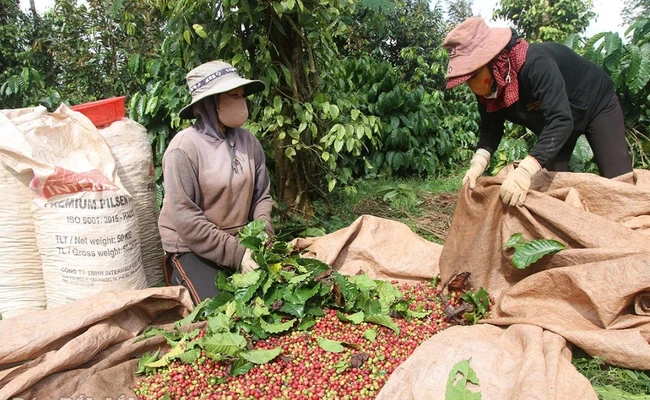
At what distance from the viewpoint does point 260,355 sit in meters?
1.84

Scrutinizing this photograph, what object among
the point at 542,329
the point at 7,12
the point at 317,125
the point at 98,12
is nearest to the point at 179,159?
the point at 317,125

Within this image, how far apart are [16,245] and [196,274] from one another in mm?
843

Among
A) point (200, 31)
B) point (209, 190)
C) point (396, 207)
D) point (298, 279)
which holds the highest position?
point (200, 31)

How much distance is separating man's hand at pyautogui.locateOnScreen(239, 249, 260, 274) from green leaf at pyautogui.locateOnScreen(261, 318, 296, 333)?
37cm

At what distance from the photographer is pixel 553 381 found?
1.44 metres

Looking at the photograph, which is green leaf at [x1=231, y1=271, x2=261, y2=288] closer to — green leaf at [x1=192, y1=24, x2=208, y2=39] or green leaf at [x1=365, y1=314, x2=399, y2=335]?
green leaf at [x1=365, y1=314, x2=399, y2=335]

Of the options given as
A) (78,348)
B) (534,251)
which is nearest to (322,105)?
(534,251)

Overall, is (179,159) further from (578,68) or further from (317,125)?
(578,68)

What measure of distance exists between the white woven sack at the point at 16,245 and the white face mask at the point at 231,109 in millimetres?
860

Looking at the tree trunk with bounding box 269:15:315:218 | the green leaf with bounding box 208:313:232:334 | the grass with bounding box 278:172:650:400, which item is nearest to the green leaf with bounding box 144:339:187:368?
the green leaf with bounding box 208:313:232:334

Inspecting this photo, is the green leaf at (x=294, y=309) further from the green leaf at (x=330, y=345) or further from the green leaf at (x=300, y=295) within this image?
the green leaf at (x=330, y=345)

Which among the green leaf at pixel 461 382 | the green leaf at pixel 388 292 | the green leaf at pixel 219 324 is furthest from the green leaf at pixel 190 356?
the green leaf at pixel 461 382

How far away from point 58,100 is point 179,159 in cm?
186

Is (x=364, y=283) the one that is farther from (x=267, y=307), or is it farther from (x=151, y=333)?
(x=151, y=333)
